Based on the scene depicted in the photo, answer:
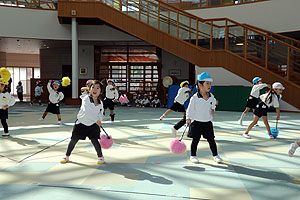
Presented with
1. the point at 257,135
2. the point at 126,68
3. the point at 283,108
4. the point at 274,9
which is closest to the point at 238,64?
the point at 283,108

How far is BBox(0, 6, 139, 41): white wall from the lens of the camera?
16828 millimetres

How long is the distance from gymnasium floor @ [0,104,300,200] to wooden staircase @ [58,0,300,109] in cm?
761

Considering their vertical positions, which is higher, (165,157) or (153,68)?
(153,68)

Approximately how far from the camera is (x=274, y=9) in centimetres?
1545

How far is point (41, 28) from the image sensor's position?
17344 millimetres

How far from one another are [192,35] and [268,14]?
454 centimetres

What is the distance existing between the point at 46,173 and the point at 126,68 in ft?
56.6

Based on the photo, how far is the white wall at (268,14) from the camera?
15.0 meters

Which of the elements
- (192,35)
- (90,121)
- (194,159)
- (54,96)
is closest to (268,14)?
(192,35)

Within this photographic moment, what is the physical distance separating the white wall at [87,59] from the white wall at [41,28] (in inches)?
119

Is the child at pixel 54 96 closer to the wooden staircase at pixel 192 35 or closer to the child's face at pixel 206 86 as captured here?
the child's face at pixel 206 86

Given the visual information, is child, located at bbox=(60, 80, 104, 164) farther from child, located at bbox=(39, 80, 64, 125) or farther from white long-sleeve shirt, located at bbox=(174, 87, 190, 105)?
child, located at bbox=(39, 80, 64, 125)

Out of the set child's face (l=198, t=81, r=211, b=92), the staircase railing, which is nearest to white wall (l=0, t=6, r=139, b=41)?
the staircase railing

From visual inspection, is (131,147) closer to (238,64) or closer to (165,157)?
(165,157)
